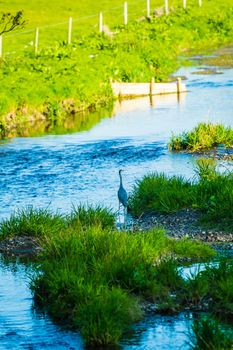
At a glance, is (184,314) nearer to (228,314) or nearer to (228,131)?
(228,314)

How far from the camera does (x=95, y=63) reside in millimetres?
63875

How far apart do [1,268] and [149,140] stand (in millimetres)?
21608

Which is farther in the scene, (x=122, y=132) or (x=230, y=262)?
(x=122, y=132)

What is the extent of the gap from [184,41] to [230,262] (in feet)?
193

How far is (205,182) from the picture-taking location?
31688 millimetres

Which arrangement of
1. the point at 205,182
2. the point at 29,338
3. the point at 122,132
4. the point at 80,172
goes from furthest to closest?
the point at 122,132 → the point at 80,172 → the point at 205,182 → the point at 29,338

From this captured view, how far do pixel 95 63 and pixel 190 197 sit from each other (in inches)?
1321

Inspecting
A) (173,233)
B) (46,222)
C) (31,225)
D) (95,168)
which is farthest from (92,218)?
(95,168)

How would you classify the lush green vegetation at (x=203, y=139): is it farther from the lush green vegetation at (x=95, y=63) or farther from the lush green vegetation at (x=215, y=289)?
the lush green vegetation at (x=215, y=289)

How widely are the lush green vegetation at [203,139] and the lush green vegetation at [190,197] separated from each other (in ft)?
34.2

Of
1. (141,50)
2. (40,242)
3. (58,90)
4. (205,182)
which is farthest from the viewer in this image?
(141,50)

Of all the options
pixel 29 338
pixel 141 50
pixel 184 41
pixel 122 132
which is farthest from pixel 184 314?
pixel 184 41

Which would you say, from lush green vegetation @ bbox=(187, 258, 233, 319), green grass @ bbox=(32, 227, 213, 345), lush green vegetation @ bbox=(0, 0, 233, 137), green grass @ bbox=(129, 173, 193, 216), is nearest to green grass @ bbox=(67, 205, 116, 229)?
green grass @ bbox=(129, 173, 193, 216)

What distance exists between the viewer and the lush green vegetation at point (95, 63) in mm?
54172
